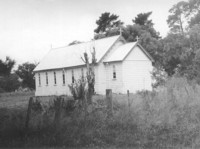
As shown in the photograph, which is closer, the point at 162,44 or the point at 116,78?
the point at 116,78

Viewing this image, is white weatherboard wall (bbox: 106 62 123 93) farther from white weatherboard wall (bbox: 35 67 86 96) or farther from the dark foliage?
the dark foliage

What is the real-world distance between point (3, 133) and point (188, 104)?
27.0ft

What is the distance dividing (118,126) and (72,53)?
28810mm

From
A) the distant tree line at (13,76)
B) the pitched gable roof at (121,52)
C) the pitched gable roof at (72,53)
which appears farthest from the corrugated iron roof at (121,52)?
the distant tree line at (13,76)

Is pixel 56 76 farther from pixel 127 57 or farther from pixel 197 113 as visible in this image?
pixel 197 113

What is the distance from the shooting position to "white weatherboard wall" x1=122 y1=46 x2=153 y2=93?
114 ft

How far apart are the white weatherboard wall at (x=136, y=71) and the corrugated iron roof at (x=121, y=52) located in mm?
555

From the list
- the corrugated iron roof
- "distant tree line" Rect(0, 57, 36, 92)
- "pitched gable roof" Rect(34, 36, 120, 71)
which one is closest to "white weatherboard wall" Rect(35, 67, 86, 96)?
"pitched gable roof" Rect(34, 36, 120, 71)

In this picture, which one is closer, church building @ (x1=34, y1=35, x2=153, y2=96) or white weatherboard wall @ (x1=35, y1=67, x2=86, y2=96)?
church building @ (x1=34, y1=35, x2=153, y2=96)

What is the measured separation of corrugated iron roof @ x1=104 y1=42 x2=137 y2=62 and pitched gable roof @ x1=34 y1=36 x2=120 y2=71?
867 mm

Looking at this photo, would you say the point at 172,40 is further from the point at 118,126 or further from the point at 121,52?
the point at 118,126

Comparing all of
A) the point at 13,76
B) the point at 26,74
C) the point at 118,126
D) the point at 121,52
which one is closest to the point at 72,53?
the point at 121,52

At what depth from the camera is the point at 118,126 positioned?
13.4 meters

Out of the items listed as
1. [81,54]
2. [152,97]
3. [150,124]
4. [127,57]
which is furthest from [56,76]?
[150,124]
